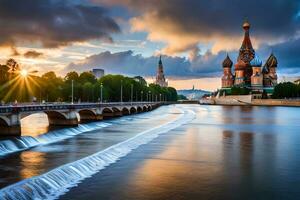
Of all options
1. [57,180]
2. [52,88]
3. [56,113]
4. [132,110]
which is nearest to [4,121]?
[56,113]

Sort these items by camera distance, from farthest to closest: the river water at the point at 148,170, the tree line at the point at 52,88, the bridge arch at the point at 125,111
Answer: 1. the bridge arch at the point at 125,111
2. the tree line at the point at 52,88
3. the river water at the point at 148,170

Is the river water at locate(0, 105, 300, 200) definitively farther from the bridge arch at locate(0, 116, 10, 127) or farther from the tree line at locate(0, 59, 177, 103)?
the tree line at locate(0, 59, 177, 103)

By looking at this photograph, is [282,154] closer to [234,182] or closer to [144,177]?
[234,182]

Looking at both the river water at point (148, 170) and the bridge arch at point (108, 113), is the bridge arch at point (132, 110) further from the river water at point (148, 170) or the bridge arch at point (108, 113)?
the river water at point (148, 170)

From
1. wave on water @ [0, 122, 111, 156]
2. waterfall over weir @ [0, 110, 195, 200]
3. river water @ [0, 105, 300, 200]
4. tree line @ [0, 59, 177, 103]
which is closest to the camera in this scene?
waterfall over weir @ [0, 110, 195, 200]

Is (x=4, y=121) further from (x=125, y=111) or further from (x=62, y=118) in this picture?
(x=125, y=111)

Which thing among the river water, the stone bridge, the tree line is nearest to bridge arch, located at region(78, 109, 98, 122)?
the stone bridge

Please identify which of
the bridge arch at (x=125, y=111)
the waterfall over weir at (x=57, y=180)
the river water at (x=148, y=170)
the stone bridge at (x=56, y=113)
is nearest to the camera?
the waterfall over weir at (x=57, y=180)

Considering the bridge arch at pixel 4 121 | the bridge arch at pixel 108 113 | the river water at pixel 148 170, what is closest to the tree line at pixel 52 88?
the bridge arch at pixel 108 113

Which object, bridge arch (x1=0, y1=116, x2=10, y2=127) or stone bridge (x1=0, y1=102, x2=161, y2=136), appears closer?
bridge arch (x1=0, y1=116, x2=10, y2=127)

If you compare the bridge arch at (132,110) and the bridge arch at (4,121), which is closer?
the bridge arch at (4,121)

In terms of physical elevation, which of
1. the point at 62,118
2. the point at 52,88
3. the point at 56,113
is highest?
the point at 52,88

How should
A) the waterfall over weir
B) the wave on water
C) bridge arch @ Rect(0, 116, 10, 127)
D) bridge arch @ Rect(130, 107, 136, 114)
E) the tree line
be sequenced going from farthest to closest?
bridge arch @ Rect(130, 107, 136, 114), the tree line, bridge arch @ Rect(0, 116, 10, 127), the wave on water, the waterfall over weir

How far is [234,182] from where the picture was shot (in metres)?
26.6
